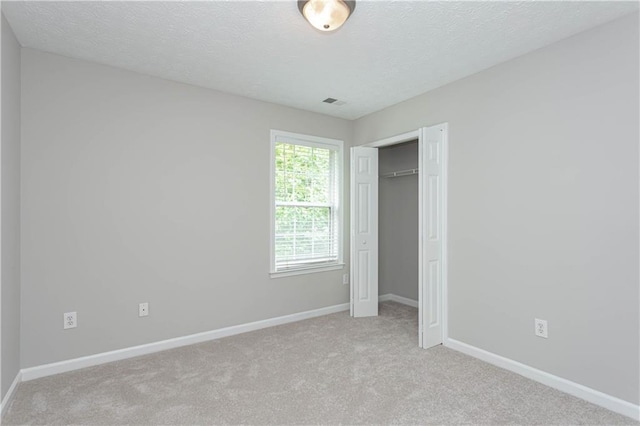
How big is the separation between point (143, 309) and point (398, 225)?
11.2 feet

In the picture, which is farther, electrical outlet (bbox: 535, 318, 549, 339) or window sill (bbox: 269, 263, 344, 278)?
window sill (bbox: 269, 263, 344, 278)

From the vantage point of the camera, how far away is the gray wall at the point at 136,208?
2.69m

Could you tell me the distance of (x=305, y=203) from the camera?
4188 mm

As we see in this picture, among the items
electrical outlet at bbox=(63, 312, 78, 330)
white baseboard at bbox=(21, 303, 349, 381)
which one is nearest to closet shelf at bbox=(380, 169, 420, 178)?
white baseboard at bbox=(21, 303, 349, 381)

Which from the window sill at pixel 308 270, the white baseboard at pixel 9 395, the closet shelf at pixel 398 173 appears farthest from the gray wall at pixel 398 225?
the white baseboard at pixel 9 395

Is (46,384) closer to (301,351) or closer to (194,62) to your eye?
(301,351)

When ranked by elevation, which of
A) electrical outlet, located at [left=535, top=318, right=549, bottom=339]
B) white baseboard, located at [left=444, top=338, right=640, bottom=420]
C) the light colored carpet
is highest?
electrical outlet, located at [left=535, top=318, right=549, bottom=339]

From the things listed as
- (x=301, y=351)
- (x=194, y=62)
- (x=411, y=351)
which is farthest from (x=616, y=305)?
→ (x=194, y=62)

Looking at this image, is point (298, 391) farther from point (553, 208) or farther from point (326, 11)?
point (326, 11)

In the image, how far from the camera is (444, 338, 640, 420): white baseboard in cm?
218

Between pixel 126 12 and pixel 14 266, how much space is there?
1944 mm

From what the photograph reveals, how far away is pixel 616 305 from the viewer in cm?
225

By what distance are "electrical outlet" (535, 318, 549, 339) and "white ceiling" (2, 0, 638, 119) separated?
2.11 meters

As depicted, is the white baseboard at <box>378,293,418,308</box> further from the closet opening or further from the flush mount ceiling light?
the flush mount ceiling light
